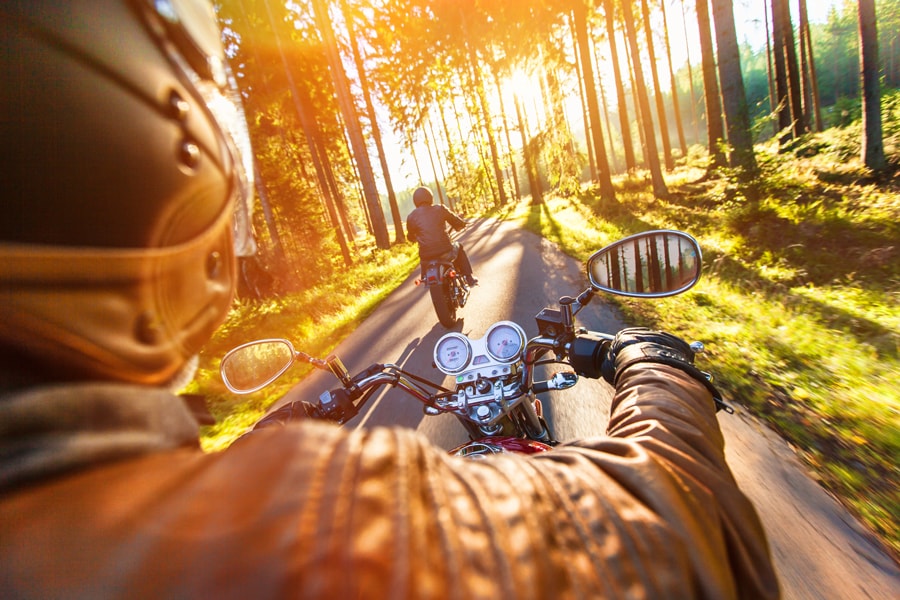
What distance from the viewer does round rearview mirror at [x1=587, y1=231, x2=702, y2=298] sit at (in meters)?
1.85

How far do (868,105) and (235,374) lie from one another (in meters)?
11.7

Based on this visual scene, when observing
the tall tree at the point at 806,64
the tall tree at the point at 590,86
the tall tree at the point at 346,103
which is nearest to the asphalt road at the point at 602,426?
the tall tree at the point at 590,86

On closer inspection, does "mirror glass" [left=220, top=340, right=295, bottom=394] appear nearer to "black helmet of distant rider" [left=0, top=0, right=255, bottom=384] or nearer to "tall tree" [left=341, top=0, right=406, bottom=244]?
"black helmet of distant rider" [left=0, top=0, right=255, bottom=384]

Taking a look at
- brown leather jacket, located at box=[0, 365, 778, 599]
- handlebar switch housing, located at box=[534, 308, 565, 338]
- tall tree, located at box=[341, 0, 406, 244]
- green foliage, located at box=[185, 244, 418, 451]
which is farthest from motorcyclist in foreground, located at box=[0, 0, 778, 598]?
tall tree, located at box=[341, 0, 406, 244]

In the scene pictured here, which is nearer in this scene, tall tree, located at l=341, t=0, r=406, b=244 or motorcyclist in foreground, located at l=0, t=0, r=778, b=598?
motorcyclist in foreground, located at l=0, t=0, r=778, b=598

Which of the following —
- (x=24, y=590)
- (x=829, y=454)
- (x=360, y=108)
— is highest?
(x=360, y=108)

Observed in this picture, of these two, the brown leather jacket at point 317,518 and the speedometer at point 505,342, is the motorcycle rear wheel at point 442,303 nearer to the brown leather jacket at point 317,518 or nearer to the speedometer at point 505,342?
the speedometer at point 505,342

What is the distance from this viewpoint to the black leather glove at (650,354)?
129 centimetres

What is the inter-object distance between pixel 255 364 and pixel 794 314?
5.46m

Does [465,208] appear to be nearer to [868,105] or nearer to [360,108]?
[360,108]

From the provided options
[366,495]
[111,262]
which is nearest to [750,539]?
[366,495]

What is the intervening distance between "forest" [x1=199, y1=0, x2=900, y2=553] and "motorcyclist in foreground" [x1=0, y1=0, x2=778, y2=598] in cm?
221

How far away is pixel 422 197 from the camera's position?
7.27 metres

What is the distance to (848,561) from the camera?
5.86 ft
